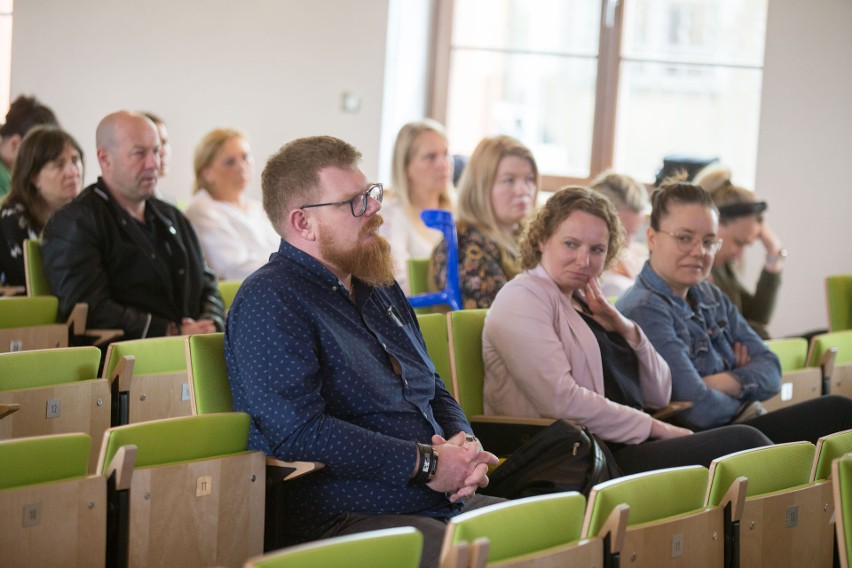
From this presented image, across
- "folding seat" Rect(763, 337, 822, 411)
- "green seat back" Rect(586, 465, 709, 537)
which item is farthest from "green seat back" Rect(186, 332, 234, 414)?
"folding seat" Rect(763, 337, 822, 411)

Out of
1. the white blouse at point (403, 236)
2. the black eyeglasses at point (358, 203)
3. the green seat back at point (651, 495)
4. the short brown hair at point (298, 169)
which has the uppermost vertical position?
the short brown hair at point (298, 169)

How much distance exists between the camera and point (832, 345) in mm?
4117

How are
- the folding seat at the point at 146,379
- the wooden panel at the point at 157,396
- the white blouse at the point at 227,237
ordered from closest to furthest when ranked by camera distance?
1. the folding seat at the point at 146,379
2. the wooden panel at the point at 157,396
3. the white blouse at the point at 227,237

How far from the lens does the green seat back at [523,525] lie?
68.1 inches

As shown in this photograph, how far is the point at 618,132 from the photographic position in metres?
7.17

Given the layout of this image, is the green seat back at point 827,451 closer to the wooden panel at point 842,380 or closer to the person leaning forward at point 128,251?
the wooden panel at point 842,380

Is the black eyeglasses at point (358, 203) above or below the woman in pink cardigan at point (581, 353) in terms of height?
above

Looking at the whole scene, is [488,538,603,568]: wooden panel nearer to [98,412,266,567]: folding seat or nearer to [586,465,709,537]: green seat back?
[586,465,709,537]: green seat back

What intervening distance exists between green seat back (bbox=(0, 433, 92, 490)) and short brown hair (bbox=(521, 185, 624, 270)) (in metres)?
1.58

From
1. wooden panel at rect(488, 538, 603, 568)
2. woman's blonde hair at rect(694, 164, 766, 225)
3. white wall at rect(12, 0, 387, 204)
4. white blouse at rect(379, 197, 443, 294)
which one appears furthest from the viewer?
white wall at rect(12, 0, 387, 204)

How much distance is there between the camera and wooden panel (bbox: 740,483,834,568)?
90.5 inches

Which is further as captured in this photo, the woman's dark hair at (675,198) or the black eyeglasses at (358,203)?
the woman's dark hair at (675,198)

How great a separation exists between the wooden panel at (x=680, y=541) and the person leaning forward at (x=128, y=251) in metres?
2.34

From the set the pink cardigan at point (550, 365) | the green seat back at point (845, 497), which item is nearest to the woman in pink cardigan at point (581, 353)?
the pink cardigan at point (550, 365)
